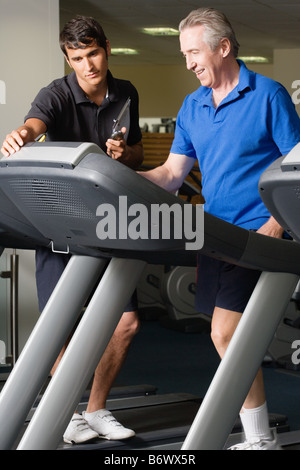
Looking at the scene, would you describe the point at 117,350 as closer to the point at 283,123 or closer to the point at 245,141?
the point at 245,141

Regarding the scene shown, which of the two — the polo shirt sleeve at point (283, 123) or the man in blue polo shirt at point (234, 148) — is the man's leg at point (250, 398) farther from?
the polo shirt sleeve at point (283, 123)

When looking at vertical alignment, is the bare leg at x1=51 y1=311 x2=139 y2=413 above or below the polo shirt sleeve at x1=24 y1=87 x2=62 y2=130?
below

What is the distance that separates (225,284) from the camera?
2570mm

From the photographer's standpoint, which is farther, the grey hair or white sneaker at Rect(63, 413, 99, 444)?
white sneaker at Rect(63, 413, 99, 444)

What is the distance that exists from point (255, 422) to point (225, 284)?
17.5 inches

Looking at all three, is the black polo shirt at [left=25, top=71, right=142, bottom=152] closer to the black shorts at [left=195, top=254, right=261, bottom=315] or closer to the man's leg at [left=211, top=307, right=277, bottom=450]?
the black shorts at [left=195, top=254, right=261, bottom=315]

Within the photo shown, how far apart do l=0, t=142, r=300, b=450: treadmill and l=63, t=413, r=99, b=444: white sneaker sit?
727 mm

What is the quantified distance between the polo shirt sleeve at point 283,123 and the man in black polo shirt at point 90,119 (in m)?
0.60

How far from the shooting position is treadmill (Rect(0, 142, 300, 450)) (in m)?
1.93

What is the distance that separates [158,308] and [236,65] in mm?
4287

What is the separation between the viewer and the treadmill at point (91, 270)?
193 centimetres

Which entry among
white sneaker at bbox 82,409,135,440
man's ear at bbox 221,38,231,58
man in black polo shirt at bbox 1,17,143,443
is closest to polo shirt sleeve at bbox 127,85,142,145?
man in black polo shirt at bbox 1,17,143,443

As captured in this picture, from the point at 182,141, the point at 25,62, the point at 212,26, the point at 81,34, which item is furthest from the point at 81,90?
the point at 25,62
